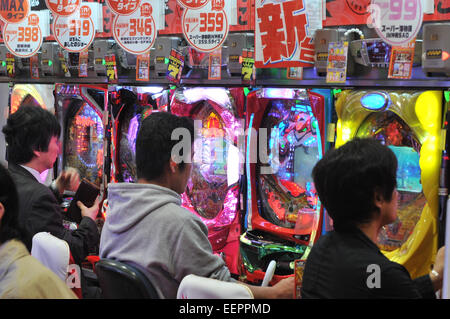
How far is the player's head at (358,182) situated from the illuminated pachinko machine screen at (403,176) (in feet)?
3.95

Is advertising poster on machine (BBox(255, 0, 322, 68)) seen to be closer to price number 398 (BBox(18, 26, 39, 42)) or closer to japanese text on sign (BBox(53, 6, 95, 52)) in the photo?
japanese text on sign (BBox(53, 6, 95, 52))

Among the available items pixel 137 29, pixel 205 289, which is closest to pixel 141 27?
pixel 137 29

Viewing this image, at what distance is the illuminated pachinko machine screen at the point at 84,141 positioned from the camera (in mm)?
4711

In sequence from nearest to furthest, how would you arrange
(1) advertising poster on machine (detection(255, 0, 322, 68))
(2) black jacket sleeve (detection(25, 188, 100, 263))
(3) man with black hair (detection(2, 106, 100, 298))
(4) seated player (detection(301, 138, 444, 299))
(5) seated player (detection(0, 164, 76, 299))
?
(5) seated player (detection(0, 164, 76, 299))
(4) seated player (detection(301, 138, 444, 299))
(2) black jacket sleeve (detection(25, 188, 100, 263))
(3) man with black hair (detection(2, 106, 100, 298))
(1) advertising poster on machine (detection(255, 0, 322, 68))

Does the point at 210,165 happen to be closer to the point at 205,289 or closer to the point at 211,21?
the point at 211,21

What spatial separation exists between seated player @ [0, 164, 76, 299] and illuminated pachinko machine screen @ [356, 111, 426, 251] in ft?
6.50

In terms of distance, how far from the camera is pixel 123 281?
1.93 metres

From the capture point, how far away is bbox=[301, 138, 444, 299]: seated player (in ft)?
5.64

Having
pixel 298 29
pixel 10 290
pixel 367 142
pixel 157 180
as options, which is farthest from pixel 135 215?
pixel 298 29

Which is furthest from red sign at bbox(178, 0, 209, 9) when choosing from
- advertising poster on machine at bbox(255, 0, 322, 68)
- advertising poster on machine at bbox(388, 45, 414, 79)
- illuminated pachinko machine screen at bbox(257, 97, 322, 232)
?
advertising poster on machine at bbox(388, 45, 414, 79)

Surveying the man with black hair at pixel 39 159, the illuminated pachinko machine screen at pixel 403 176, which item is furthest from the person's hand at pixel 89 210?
the illuminated pachinko machine screen at pixel 403 176

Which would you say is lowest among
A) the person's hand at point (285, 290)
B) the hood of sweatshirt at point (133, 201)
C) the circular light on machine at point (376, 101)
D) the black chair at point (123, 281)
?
the person's hand at point (285, 290)

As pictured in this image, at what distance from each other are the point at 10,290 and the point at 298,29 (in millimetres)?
2440

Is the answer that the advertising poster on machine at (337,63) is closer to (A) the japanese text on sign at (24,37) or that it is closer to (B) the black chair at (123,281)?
(B) the black chair at (123,281)
